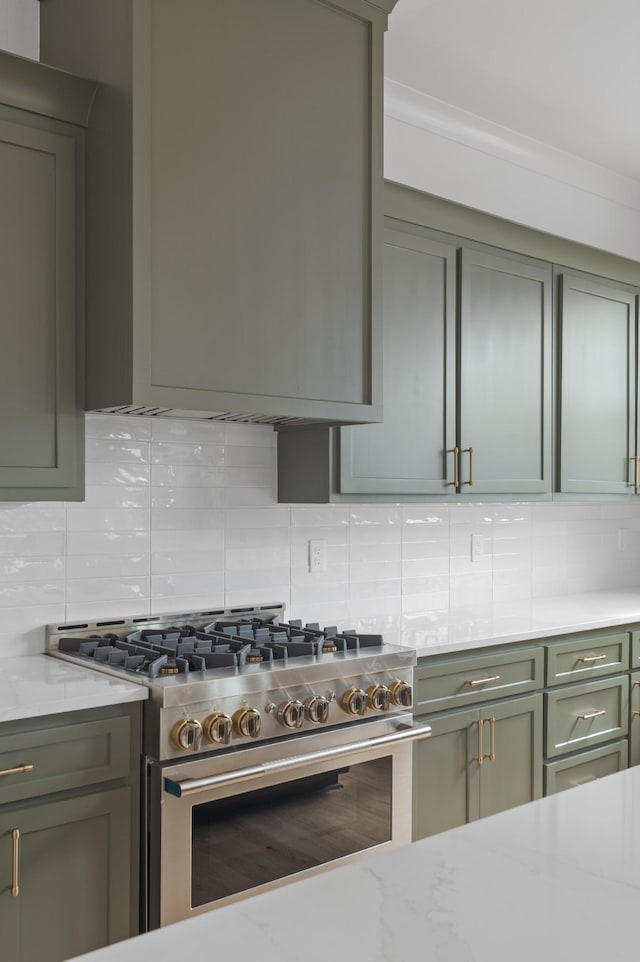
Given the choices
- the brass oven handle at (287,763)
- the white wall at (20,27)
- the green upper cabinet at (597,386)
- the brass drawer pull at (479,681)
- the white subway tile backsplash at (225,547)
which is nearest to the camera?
the brass oven handle at (287,763)

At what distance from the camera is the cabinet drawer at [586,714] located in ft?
10.1

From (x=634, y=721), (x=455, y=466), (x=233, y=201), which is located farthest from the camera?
(x=634, y=721)

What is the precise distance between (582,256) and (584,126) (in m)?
0.51

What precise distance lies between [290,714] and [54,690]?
1.90ft

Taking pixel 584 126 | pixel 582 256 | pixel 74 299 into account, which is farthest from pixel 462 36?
pixel 74 299

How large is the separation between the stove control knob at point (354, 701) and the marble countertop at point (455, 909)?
4.25 feet

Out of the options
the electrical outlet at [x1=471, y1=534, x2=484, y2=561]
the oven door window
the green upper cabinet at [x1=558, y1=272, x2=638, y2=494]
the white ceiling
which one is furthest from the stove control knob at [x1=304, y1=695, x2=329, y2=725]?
the white ceiling

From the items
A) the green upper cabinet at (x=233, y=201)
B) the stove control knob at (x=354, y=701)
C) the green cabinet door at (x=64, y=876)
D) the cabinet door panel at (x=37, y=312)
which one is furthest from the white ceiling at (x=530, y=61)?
the green cabinet door at (x=64, y=876)

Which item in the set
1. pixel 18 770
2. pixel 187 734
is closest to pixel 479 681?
pixel 187 734

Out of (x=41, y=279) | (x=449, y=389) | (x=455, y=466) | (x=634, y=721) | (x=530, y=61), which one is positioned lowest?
(x=634, y=721)

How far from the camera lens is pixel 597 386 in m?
3.70

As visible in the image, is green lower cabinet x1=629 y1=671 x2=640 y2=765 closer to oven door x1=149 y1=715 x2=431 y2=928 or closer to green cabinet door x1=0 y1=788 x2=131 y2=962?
oven door x1=149 y1=715 x2=431 y2=928

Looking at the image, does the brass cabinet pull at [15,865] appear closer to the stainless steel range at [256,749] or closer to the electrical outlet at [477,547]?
the stainless steel range at [256,749]

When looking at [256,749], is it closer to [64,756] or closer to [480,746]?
[64,756]
